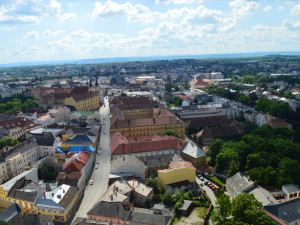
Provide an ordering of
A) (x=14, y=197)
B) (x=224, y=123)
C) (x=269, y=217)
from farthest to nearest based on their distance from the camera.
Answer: (x=224, y=123) → (x=14, y=197) → (x=269, y=217)

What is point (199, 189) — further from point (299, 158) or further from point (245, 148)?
point (299, 158)

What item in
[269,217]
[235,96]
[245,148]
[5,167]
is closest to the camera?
[269,217]

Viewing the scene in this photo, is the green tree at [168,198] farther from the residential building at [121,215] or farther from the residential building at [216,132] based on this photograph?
the residential building at [216,132]

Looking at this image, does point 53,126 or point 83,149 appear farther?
point 53,126

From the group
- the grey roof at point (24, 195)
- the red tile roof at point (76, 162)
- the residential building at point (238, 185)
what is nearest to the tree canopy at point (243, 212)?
the residential building at point (238, 185)

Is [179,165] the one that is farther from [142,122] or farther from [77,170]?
[142,122]

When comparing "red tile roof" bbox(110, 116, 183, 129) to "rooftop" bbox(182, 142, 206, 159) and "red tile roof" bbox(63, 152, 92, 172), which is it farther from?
"red tile roof" bbox(63, 152, 92, 172)

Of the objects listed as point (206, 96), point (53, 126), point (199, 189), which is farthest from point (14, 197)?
point (206, 96)
